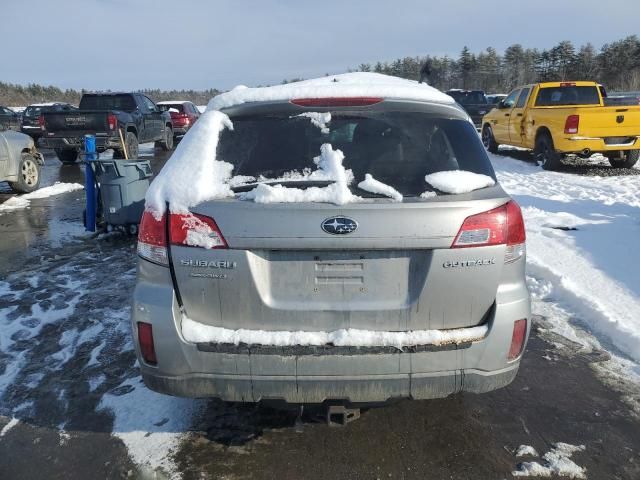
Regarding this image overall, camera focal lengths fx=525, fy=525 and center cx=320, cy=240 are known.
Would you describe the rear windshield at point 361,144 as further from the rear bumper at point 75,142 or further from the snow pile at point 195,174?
the rear bumper at point 75,142

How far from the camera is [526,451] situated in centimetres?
281

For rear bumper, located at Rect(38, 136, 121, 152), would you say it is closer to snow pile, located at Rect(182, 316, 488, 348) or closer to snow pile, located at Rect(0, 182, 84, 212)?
snow pile, located at Rect(0, 182, 84, 212)

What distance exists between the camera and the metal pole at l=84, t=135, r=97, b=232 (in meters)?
7.05

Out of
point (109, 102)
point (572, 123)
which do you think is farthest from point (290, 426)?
point (109, 102)

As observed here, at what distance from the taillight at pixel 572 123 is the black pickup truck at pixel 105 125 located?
31.3ft

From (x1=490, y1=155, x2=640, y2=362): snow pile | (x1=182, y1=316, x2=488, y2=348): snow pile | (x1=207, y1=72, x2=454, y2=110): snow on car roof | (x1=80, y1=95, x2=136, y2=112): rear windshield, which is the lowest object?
(x1=490, y1=155, x2=640, y2=362): snow pile

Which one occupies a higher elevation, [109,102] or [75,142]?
[109,102]

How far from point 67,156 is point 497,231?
1561 cm

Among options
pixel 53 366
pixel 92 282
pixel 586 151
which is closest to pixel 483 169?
pixel 53 366

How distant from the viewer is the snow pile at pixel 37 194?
952 cm

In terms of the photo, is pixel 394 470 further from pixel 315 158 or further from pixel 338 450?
pixel 315 158

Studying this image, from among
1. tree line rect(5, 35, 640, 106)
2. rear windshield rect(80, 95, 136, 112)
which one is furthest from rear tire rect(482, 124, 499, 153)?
tree line rect(5, 35, 640, 106)

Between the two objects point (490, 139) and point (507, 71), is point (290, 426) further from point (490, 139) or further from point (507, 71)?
point (507, 71)

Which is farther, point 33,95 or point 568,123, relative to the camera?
point 33,95
